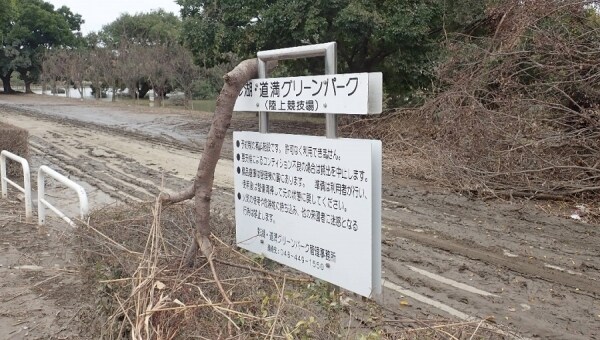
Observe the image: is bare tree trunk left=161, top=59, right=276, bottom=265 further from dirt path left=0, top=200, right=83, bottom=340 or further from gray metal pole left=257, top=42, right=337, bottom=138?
dirt path left=0, top=200, right=83, bottom=340

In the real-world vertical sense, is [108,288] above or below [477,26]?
below

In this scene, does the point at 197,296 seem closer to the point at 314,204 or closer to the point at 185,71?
the point at 314,204

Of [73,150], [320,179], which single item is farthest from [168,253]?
[73,150]

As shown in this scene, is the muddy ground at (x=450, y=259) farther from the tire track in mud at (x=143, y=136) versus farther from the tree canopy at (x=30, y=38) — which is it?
the tree canopy at (x=30, y=38)

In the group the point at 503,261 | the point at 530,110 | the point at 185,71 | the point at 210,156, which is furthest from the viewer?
the point at 185,71

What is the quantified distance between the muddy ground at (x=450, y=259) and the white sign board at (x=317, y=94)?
93 centimetres

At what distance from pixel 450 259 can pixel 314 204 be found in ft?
11.4

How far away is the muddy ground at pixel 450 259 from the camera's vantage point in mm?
4254

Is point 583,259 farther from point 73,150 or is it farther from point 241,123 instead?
point 241,123

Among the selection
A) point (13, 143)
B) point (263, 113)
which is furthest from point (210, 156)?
point (13, 143)

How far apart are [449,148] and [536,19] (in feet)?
7.83

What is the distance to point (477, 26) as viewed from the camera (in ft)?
45.0

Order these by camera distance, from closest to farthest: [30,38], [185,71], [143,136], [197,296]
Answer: [197,296] < [143,136] < [185,71] < [30,38]

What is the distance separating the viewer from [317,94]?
8.78 ft
